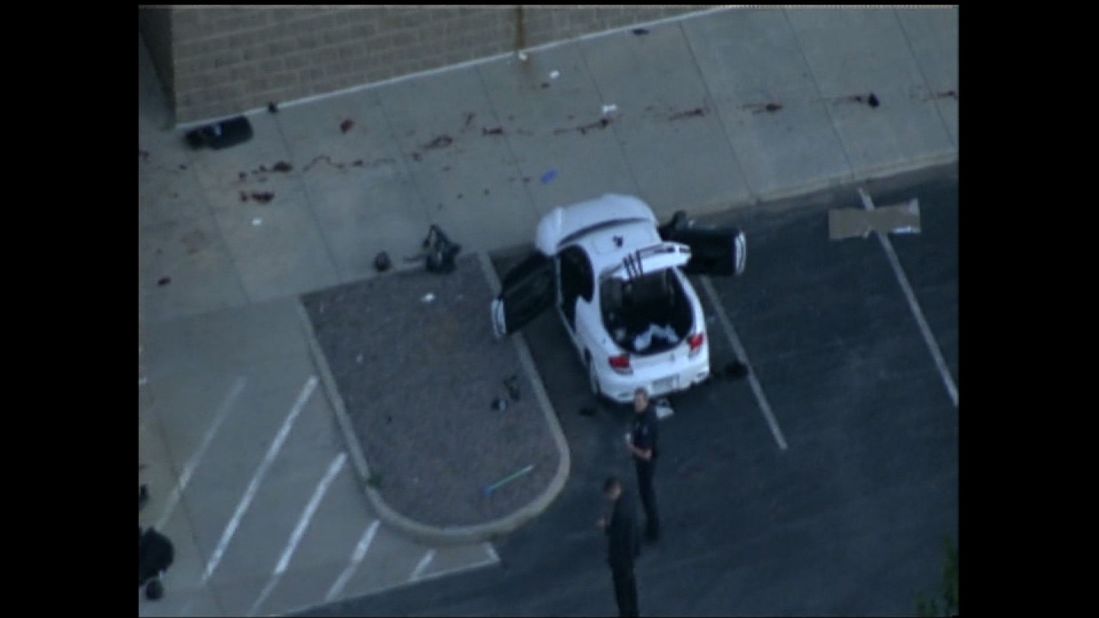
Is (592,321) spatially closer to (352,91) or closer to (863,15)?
(352,91)

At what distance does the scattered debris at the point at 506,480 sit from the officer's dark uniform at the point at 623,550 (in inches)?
67.3

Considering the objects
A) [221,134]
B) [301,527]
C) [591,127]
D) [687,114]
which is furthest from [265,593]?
[687,114]

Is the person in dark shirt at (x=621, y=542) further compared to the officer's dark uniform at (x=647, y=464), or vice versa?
the officer's dark uniform at (x=647, y=464)

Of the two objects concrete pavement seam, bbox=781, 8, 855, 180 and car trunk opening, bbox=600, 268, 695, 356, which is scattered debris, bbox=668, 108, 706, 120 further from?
car trunk opening, bbox=600, 268, 695, 356

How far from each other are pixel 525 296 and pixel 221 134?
405cm

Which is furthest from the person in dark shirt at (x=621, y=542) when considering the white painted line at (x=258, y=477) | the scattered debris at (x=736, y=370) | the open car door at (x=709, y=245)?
the open car door at (x=709, y=245)

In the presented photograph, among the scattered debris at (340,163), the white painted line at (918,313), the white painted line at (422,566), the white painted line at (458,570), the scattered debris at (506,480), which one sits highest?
the scattered debris at (340,163)

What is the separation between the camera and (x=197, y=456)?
2097cm

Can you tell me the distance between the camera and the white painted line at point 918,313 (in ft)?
72.0

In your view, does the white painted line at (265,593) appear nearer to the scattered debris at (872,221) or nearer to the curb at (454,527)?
the curb at (454,527)

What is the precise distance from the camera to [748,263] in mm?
23062

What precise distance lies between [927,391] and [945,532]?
5.86ft

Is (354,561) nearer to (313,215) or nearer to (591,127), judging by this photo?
(313,215)

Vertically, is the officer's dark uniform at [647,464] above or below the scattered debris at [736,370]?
above
